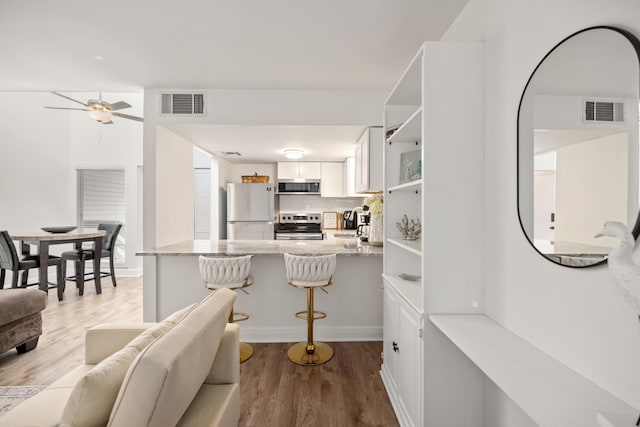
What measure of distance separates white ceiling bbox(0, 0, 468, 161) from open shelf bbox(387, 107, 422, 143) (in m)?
0.70

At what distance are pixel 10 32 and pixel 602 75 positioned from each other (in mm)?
3395

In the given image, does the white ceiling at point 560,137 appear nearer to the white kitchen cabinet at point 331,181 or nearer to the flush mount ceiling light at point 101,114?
the flush mount ceiling light at point 101,114

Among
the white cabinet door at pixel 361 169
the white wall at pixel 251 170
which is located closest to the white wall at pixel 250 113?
the white cabinet door at pixel 361 169

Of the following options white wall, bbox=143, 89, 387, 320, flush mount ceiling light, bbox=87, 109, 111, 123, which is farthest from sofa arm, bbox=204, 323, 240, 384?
flush mount ceiling light, bbox=87, 109, 111, 123

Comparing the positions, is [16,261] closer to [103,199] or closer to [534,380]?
[103,199]

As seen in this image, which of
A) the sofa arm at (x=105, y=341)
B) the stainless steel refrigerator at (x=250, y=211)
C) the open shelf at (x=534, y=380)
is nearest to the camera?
the open shelf at (x=534, y=380)

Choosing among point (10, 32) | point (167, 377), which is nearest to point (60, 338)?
point (10, 32)

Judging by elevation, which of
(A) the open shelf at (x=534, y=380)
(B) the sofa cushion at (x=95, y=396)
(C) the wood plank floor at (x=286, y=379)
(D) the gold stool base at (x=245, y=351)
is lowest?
(C) the wood plank floor at (x=286, y=379)

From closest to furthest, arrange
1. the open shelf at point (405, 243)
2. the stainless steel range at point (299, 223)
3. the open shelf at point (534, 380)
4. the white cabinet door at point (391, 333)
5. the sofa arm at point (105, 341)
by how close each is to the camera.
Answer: the open shelf at point (534, 380)
the sofa arm at point (105, 341)
the open shelf at point (405, 243)
the white cabinet door at point (391, 333)
the stainless steel range at point (299, 223)

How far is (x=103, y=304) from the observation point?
428cm

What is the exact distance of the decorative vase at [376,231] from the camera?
10.3ft

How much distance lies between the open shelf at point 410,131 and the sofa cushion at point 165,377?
1.54 m

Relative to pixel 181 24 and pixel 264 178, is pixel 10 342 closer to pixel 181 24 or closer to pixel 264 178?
pixel 181 24

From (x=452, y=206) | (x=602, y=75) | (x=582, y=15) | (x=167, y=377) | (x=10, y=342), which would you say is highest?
(x=582, y=15)
